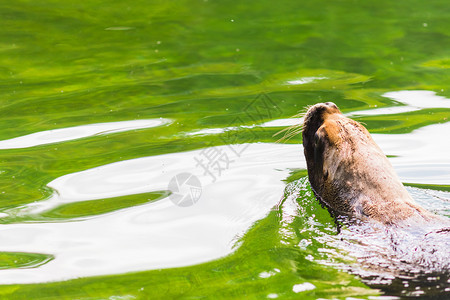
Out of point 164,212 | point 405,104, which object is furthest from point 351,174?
point 405,104

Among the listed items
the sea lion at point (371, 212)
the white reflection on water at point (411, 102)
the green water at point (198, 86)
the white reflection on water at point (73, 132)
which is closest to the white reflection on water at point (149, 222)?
the green water at point (198, 86)

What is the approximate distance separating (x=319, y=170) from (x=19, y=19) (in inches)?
325

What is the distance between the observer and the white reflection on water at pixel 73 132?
704cm

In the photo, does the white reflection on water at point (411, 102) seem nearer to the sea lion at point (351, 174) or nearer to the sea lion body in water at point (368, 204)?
the sea lion at point (351, 174)

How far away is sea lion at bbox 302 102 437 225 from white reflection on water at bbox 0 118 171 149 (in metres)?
2.74

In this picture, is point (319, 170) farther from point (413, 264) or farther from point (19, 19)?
point (19, 19)

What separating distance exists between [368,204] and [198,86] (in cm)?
475

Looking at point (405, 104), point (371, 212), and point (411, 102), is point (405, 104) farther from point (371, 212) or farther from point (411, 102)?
point (371, 212)

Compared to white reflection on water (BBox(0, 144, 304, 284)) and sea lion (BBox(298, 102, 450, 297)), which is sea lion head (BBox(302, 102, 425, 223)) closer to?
sea lion (BBox(298, 102, 450, 297))

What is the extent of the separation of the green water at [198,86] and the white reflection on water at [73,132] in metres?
0.14

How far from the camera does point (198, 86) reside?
8750mm

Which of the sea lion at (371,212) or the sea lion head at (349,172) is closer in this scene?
the sea lion at (371,212)

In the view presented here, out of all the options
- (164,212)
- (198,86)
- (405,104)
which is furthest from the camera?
(198,86)

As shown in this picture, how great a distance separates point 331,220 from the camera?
15.4ft
